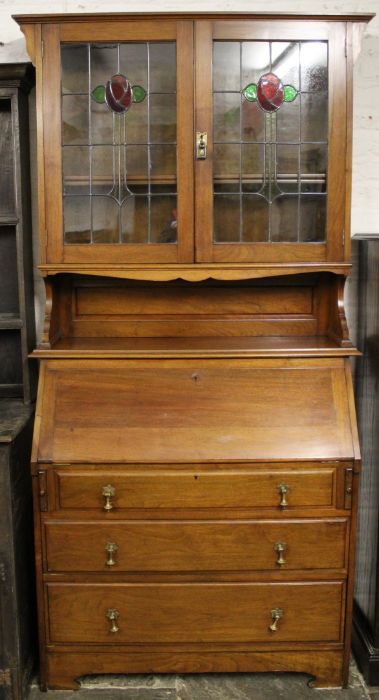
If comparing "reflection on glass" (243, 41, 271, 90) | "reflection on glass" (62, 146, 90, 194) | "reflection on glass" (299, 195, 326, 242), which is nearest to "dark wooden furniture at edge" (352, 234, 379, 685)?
"reflection on glass" (299, 195, 326, 242)

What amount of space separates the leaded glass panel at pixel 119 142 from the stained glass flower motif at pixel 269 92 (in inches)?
10.1

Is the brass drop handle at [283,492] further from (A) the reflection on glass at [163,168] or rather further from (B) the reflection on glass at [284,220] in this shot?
(A) the reflection on glass at [163,168]

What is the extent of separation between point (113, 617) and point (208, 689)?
414 mm

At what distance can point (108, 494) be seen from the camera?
2.07 metres

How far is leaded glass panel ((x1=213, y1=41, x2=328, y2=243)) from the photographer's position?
211 cm

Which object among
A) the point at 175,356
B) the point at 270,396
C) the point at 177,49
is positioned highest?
the point at 177,49

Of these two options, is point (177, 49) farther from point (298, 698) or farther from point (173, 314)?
point (298, 698)

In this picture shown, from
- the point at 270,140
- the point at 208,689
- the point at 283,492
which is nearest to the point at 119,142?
the point at 270,140

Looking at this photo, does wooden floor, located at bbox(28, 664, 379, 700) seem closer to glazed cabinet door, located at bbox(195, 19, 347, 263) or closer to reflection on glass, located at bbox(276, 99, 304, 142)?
glazed cabinet door, located at bbox(195, 19, 347, 263)

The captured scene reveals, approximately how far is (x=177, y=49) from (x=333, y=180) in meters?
0.66

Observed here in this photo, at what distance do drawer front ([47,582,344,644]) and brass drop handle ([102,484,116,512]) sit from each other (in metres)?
0.28

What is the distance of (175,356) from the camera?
2.14 metres

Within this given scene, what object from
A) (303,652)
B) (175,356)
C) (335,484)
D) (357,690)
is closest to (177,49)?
(175,356)

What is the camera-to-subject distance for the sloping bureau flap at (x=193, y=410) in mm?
2080
